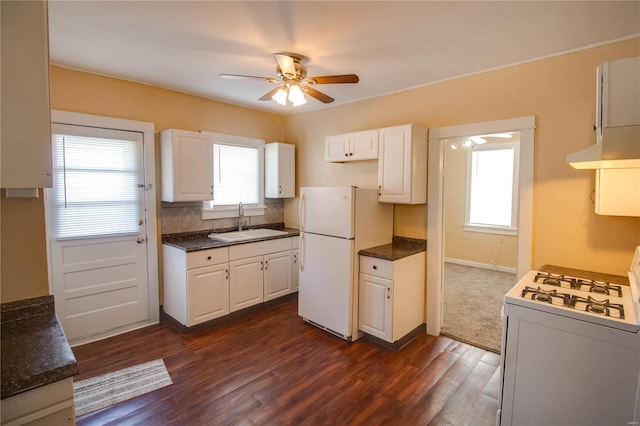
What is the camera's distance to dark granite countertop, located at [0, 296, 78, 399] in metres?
1.04

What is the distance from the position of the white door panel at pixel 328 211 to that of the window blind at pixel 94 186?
1.79 metres

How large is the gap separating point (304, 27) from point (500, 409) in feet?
8.83

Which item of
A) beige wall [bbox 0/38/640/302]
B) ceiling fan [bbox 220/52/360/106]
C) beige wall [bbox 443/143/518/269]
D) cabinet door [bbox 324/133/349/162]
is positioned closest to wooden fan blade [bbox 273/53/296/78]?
ceiling fan [bbox 220/52/360/106]

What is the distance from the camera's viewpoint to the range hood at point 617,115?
5.03ft

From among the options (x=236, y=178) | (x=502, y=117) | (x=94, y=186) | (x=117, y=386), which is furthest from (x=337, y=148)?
(x=117, y=386)

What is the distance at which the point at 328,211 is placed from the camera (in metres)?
3.17

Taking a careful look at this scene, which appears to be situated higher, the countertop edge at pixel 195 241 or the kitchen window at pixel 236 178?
the kitchen window at pixel 236 178

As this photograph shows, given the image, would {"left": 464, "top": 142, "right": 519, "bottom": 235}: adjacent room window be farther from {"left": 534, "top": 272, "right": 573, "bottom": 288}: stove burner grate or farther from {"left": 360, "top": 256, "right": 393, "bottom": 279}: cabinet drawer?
{"left": 360, "top": 256, "right": 393, "bottom": 279}: cabinet drawer

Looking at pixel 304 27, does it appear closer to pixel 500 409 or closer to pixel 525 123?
pixel 525 123

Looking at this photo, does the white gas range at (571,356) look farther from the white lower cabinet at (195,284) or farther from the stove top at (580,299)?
the white lower cabinet at (195,284)

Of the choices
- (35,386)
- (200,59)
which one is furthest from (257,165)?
(35,386)

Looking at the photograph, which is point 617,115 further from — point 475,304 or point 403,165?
point 475,304

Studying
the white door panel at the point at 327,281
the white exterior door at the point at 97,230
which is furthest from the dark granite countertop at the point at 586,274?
the white exterior door at the point at 97,230

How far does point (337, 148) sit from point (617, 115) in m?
2.47
